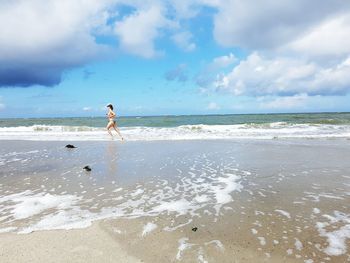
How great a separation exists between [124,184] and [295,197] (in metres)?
3.58

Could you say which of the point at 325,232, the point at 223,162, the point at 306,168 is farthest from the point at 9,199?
the point at 306,168

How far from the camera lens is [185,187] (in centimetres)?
722

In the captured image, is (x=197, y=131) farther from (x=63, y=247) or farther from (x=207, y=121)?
(x=207, y=121)

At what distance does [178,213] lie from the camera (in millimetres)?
5383

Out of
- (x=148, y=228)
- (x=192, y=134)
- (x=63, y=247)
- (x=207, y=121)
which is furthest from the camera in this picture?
(x=207, y=121)

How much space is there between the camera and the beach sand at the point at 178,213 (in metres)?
3.96

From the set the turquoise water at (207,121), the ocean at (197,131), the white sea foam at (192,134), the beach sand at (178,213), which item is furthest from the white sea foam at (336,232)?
the turquoise water at (207,121)

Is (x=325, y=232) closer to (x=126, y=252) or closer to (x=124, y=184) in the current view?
(x=126, y=252)

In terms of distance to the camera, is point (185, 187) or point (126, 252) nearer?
point (126, 252)

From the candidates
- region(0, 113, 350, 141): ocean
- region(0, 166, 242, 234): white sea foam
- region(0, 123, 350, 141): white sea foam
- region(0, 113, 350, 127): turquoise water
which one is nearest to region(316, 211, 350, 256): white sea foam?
region(0, 166, 242, 234): white sea foam

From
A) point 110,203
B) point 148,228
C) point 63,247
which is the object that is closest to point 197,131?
point 110,203

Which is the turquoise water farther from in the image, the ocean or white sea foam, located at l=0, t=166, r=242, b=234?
white sea foam, located at l=0, t=166, r=242, b=234

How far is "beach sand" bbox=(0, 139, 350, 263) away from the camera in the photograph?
396cm

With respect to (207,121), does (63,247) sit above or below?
above
